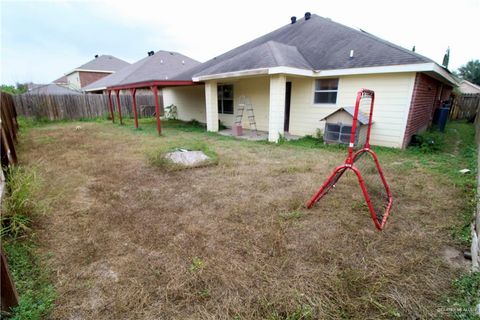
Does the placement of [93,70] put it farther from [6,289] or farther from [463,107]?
[463,107]

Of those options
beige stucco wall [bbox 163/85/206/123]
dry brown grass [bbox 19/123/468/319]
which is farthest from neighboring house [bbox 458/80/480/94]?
dry brown grass [bbox 19/123/468/319]

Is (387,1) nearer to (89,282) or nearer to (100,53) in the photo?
(89,282)

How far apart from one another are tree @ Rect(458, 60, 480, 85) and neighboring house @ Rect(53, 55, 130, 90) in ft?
149

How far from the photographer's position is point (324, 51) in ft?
26.9

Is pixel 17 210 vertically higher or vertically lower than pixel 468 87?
lower

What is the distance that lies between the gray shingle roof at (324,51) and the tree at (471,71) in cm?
3241

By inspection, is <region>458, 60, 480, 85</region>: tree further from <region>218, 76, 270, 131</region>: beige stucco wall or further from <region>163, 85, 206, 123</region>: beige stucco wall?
<region>163, 85, 206, 123</region>: beige stucco wall

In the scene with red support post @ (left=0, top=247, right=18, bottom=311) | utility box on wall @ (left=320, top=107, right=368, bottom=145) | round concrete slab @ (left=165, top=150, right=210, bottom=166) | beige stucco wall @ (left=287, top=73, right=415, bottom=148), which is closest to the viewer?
red support post @ (left=0, top=247, right=18, bottom=311)

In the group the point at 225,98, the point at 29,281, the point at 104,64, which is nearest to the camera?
the point at 29,281

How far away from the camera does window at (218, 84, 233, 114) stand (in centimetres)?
1111

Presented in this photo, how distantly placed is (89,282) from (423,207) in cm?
434

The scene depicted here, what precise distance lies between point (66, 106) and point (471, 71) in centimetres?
4509

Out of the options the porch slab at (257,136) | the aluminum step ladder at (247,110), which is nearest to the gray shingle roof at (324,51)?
the aluminum step ladder at (247,110)

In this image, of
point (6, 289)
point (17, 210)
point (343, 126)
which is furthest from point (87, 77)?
point (6, 289)
